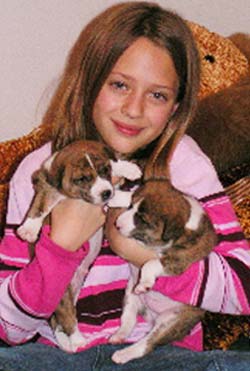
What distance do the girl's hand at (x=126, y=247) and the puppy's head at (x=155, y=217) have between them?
34 mm

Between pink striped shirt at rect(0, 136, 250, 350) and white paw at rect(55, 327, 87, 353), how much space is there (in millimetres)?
38

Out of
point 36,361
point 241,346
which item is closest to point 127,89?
point 36,361

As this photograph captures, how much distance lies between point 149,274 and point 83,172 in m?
0.28

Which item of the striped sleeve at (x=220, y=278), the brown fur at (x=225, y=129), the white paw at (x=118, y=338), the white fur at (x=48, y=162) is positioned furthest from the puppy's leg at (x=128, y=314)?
the brown fur at (x=225, y=129)

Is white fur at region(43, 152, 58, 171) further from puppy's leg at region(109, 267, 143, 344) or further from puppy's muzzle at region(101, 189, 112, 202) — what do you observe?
puppy's leg at region(109, 267, 143, 344)

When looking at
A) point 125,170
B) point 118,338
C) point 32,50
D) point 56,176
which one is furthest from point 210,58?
point 118,338

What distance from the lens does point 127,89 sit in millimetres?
1822

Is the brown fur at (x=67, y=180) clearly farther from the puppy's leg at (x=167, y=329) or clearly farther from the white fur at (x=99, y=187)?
the puppy's leg at (x=167, y=329)

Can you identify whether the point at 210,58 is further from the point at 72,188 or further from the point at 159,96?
the point at 72,188

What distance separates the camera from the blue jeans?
5.50ft

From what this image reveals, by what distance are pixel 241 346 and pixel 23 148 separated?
103cm

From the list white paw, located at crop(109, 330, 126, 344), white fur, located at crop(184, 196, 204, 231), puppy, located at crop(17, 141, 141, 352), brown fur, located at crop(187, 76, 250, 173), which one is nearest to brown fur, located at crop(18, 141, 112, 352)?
puppy, located at crop(17, 141, 141, 352)

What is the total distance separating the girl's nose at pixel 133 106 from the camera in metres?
1.79

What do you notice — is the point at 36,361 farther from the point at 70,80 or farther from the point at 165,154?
the point at 70,80
